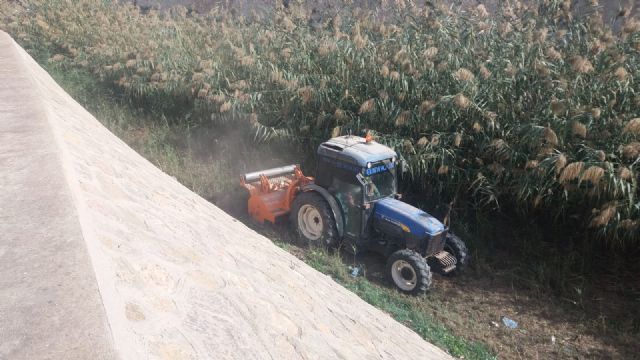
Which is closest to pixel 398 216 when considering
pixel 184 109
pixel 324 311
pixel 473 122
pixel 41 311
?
pixel 473 122

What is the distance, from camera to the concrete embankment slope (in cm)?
160

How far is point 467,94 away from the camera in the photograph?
6.36 metres

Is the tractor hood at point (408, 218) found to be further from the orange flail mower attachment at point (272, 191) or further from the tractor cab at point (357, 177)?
the orange flail mower attachment at point (272, 191)

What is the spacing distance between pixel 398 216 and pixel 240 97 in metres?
3.64

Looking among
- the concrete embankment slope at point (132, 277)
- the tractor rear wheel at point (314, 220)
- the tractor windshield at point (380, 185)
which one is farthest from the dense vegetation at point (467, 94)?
the concrete embankment slope at point (132, 277)

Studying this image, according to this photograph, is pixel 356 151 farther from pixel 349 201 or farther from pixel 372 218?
pixel 372 218

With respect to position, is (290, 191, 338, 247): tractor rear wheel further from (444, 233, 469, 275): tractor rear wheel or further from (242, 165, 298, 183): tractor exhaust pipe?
(444, 233, 469, 275): tractor rear wheel

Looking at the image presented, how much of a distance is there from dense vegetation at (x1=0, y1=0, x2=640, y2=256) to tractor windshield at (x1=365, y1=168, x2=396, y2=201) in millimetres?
481

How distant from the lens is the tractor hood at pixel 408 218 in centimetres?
555

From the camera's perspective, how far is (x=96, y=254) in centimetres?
197

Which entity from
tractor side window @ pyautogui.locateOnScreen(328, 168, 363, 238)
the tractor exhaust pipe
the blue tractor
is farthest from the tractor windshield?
the tractor exhaust pipe

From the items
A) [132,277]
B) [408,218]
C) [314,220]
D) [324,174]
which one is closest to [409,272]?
[408,218]

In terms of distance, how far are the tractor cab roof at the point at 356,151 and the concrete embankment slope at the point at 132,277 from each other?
1775mm

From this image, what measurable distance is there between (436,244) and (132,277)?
13.5ft
